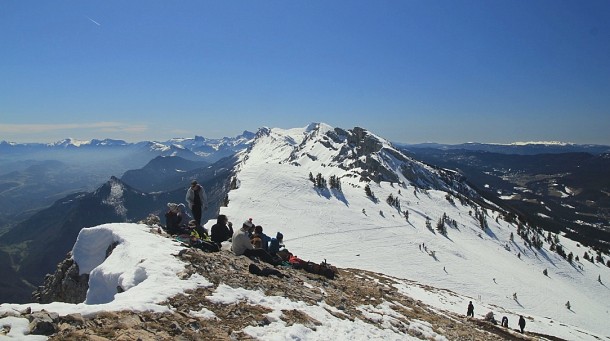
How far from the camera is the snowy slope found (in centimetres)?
5069

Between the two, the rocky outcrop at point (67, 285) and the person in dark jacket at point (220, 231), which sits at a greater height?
the person in dark jacket at point (220, 231)

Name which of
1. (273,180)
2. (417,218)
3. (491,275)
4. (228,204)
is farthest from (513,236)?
(228,204)

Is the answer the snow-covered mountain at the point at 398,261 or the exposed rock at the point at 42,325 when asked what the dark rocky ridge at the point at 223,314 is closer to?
the exposed rock at the point at 42,325

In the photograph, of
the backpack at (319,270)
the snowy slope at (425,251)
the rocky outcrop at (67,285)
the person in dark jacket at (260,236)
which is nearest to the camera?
the rocky outcrop at (67,285)

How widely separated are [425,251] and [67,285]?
5443cm

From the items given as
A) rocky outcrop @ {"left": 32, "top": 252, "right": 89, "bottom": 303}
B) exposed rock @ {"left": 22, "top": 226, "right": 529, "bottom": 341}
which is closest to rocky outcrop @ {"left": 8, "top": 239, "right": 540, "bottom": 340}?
exposed rock @ {"left": 22, "top": 226, "right": 529, "bottom": 341}

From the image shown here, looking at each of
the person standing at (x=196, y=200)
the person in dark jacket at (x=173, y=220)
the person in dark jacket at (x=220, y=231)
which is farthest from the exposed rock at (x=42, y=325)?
the person standing at (x=196, y=200)

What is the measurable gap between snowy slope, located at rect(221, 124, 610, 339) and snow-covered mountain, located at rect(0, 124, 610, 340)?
247mm

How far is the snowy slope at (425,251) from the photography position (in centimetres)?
5069

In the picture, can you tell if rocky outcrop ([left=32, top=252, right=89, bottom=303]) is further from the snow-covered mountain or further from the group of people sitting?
the group of people sitting

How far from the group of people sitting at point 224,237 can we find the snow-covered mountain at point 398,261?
2.66m

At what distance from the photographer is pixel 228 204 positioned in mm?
71062

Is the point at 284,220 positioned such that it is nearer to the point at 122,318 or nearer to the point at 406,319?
the point at 406,319

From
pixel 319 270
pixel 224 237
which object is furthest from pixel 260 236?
pixel 319 270
